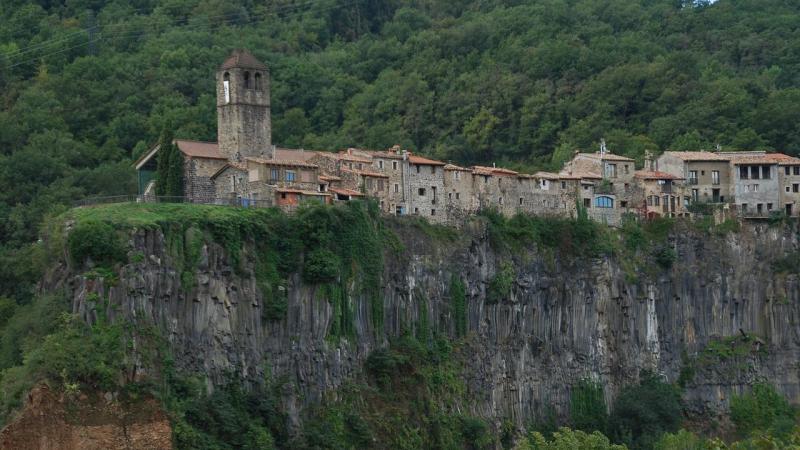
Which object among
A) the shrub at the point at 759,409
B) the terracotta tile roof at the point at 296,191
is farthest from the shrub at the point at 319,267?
the shrub at the point at 759,409

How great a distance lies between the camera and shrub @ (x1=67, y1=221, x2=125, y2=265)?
8206 centimetres

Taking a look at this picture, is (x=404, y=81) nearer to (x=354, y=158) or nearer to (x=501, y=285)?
(x=354, y=158)

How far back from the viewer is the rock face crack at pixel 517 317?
85438 mm

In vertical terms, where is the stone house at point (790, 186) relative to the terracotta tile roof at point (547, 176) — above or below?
below

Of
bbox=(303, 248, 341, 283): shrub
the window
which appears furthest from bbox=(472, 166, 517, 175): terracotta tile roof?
bbox=(303, 248, 341, 283): shrub

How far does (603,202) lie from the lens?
111500mm

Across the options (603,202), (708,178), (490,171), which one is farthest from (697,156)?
(490,171)

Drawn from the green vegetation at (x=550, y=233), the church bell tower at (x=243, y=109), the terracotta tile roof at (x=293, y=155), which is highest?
the church bell tower at (x=243, y=109)

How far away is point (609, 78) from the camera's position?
134 meters

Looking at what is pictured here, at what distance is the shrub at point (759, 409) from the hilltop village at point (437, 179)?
11.1 metres

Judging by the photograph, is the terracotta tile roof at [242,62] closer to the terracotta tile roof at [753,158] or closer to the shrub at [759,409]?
the terracotta tile roof at [753,158]

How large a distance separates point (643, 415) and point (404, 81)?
44781 millimetres

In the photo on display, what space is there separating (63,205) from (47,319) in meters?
24.5

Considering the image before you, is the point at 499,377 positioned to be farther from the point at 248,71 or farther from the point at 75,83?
the point at 75,83
